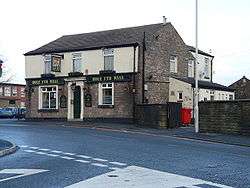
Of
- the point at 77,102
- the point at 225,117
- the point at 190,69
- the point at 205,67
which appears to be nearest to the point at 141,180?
the point at 225,117

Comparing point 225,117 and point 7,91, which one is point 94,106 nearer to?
point 225,117

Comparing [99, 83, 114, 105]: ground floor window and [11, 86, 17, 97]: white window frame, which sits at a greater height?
[11, 86, 17, 97]: white window frame

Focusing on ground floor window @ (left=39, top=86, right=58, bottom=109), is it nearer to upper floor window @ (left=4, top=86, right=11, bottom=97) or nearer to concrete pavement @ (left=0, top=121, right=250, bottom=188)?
concrete pavement @ (left=0, top=121, right=250, bottom=188)

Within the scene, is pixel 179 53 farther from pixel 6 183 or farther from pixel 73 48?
pixel 6 183

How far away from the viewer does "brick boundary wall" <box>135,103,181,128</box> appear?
98.3ft

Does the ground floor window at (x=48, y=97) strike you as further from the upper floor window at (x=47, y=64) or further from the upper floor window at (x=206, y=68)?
the upper floor window at (x=206, y=68)

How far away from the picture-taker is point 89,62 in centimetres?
3741

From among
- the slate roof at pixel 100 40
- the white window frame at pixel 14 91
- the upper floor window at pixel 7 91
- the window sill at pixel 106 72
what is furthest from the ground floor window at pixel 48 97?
the white window frame at pixel 14 91

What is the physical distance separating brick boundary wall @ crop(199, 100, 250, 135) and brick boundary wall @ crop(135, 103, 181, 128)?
2969 millimetres

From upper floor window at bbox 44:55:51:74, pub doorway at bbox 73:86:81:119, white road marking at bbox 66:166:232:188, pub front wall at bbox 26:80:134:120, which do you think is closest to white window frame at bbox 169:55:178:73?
pub front wall at bbox 26:80:134:120

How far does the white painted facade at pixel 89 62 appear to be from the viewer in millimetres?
35406

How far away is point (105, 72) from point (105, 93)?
1.78 metres

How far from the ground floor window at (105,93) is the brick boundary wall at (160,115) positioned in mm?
4784

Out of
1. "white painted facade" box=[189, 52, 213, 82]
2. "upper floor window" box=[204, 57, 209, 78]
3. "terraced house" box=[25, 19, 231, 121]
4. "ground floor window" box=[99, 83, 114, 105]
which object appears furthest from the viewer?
"upper floor window" box=[204, 57, 209, 78]
